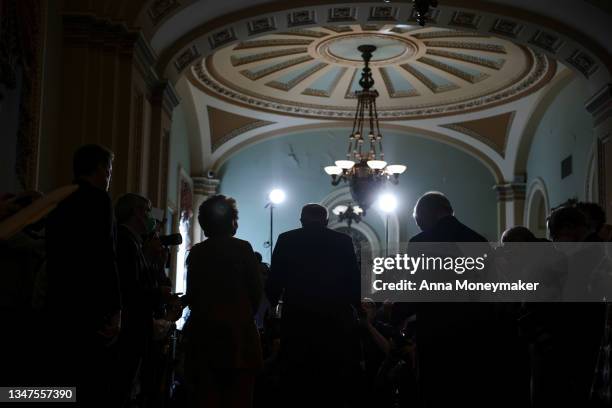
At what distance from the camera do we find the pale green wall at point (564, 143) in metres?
10.8

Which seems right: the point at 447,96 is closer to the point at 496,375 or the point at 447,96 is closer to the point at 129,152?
the point at 129,152

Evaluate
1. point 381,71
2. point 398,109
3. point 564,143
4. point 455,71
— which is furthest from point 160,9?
point 398,109

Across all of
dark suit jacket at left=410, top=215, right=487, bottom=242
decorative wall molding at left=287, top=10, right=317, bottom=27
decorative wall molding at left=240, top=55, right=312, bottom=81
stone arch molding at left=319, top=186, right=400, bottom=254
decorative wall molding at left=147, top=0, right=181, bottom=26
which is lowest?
dark suit jacket at left=410, top=215, right=487, bottom=242

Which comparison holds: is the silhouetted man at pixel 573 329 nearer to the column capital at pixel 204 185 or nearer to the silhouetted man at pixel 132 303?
the silhouetted man at pixel 132 303

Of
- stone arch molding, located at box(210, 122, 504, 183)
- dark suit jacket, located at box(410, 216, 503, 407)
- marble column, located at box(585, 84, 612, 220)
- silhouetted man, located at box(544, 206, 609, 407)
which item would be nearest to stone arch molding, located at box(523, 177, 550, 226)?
stone arch molding, located at box(210, 122, 504, 183)

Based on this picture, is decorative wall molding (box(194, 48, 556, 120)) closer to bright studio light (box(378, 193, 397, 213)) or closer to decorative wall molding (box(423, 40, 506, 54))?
decorative wall molding (box(423, 40, 506, 54))

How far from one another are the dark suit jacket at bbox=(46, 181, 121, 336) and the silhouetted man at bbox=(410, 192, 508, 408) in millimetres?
1696

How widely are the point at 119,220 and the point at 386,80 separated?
31.5ft

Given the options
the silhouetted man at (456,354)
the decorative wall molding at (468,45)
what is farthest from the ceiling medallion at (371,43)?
the silhouetted man at (456,354)

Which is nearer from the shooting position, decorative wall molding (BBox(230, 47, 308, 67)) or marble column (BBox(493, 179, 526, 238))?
decorative wall molding (BBox(230, 47, 308, 67))

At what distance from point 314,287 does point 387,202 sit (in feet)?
31.0

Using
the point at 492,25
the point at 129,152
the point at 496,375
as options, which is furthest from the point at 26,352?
the point at 492,25

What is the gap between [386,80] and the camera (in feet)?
42.0

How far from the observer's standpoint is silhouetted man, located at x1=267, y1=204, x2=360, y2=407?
4102mm
